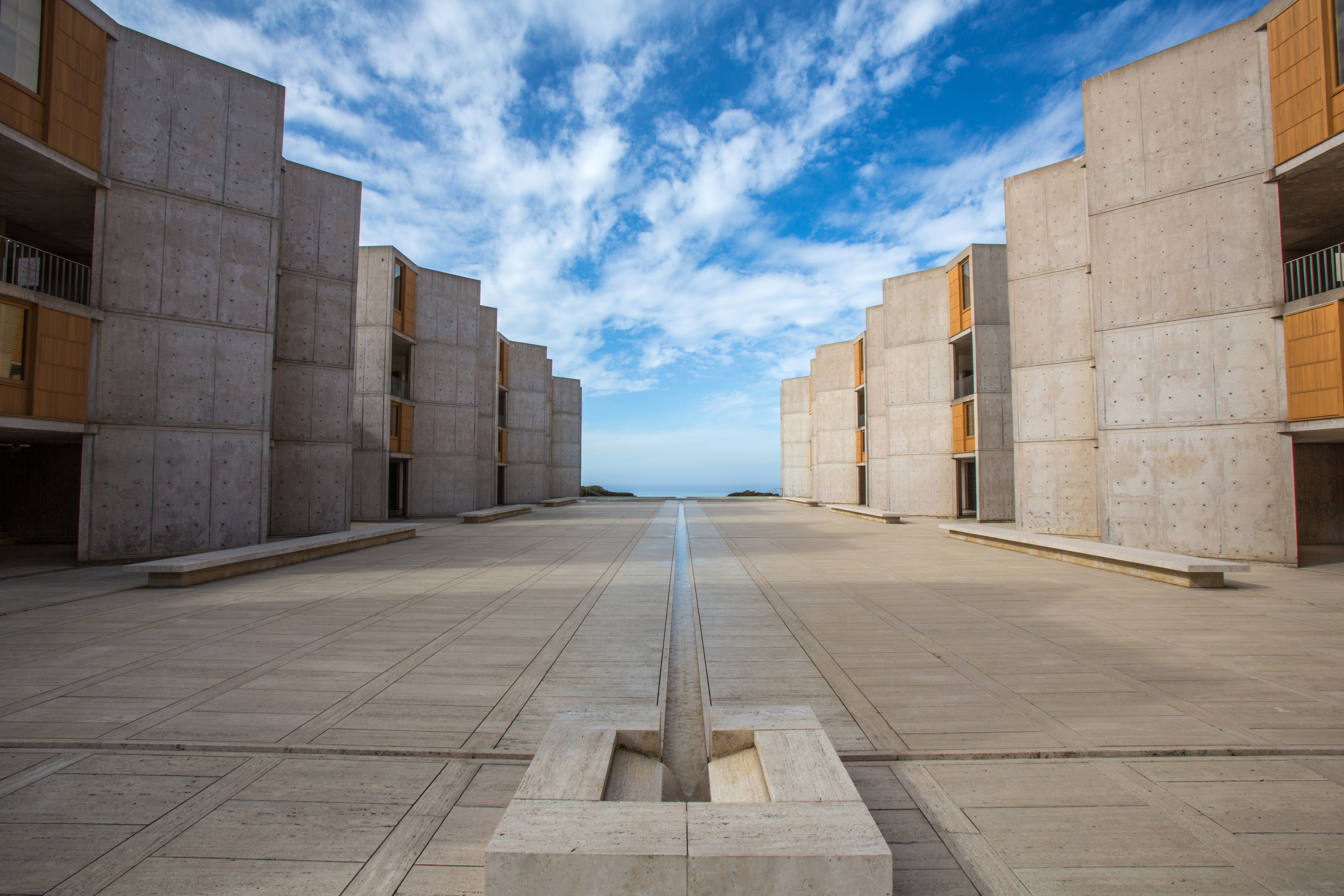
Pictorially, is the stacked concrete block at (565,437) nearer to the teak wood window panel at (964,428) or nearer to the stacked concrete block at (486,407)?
the stacked concrete block at (486,407)

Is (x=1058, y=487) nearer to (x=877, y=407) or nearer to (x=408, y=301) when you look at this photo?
(x=877, y=407)

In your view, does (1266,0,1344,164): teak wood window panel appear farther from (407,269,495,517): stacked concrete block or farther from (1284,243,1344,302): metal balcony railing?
(407,269,495,517): stacked concrete block

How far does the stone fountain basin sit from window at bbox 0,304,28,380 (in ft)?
43.6

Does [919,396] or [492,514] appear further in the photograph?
[919,396]

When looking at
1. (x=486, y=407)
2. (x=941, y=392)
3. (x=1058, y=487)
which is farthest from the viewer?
(x=486, y=407)

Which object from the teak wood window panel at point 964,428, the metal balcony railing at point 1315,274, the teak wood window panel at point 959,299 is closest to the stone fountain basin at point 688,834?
the metal balcony railing at point 1315,274

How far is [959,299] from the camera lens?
24281 millimetres

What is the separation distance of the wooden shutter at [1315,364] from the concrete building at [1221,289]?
3 cm

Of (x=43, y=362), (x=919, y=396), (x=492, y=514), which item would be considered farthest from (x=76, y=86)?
(x=919, y=396)

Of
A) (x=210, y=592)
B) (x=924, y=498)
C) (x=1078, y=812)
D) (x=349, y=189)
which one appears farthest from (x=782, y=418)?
(x=1078, y=812)

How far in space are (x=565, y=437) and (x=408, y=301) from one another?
2215 cm

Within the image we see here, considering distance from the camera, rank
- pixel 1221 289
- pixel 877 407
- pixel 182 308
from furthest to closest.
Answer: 1. pixel 877 407
2. pixel 182 308
3. pixel 1221 289

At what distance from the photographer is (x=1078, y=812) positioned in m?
3.20

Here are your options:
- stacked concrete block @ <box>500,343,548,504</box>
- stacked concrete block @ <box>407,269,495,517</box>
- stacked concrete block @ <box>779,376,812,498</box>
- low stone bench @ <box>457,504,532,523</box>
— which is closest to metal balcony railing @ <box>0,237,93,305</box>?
stacked concrete block @ <box>407,269,495,517</box>
